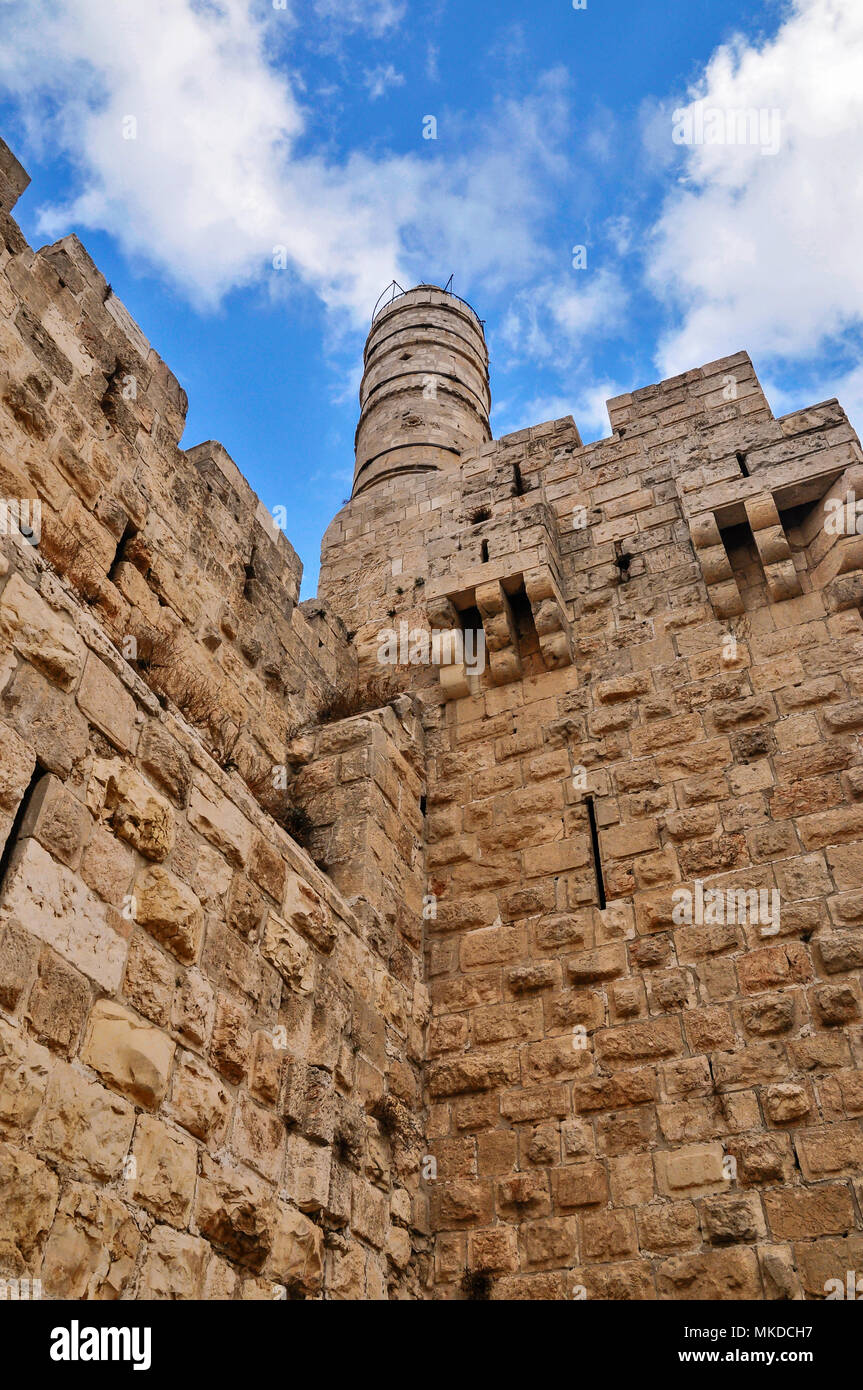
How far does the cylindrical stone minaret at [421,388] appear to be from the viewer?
9875 mm

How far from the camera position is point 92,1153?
9.13 feet

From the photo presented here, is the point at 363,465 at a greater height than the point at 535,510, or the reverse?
the point at 363,465

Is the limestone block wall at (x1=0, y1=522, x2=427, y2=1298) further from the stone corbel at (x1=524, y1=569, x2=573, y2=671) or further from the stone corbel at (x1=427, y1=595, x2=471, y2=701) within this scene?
the stone corbel at (x1=524, y1=569, x2=573, y2=671)

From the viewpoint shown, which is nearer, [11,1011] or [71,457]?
[11,1011]

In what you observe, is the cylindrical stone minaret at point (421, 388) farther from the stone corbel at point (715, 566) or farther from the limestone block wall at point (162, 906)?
the limestone block wall at point (162, 906)

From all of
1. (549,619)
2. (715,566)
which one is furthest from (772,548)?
(549,619)

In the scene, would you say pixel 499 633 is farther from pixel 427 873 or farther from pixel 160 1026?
pixel 160 1026

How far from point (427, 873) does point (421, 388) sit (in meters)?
6.48

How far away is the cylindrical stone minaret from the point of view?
32.4ft

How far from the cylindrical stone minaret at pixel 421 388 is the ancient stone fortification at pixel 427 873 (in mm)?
2794

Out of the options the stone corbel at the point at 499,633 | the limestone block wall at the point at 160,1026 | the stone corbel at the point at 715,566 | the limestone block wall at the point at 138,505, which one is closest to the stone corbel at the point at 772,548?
the stone corbel at the point at 715,566
